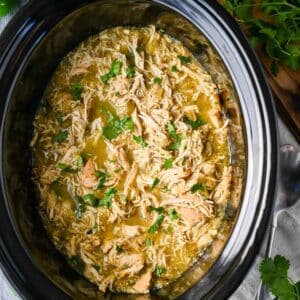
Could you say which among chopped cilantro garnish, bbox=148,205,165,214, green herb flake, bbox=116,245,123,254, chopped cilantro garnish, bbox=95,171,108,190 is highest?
chopped cilantro garnish, bbox=95,171,108,190

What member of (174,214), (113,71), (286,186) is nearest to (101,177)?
(174,214)

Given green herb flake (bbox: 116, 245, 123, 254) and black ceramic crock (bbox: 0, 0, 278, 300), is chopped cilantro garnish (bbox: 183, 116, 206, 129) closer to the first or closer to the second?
black ceramic crock (bbox: 0, 0, 278, 300)

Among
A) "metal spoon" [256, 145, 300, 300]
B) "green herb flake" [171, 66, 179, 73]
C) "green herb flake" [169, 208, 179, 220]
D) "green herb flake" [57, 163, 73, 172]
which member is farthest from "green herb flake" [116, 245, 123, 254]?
"green herb flake" [171, 66, 179, 73]

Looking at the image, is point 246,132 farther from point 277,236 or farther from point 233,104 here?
point 277,236

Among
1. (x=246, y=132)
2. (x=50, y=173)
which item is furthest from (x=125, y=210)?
(x=246, y=132)

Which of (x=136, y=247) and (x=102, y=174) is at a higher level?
(x=102, y=174)

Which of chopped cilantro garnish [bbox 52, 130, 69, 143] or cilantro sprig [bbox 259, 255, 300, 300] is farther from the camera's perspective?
chopped cilantro garnish [bbox 52, 130, 69, 143]

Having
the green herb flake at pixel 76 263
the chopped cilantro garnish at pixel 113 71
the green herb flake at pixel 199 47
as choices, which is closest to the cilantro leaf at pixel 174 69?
the green herb flake at pixel 199 47

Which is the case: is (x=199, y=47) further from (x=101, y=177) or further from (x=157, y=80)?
(x=101, y=177)
